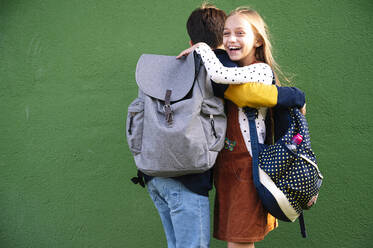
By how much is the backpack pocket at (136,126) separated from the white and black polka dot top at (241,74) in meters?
0.38

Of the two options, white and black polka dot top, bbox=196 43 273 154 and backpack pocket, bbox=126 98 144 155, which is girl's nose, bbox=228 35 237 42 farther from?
backpack pocket, bbox=126 98 144 155

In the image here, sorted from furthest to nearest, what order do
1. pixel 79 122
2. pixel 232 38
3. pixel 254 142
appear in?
pixel 79 122 < pixel 232 38 < pixel 254 142

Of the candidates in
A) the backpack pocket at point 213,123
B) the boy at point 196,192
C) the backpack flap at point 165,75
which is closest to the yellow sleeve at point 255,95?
the boy at point 196,192

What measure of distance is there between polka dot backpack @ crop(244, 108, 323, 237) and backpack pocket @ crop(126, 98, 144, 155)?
22.2 inches

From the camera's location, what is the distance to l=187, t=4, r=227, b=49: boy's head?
6.23ft

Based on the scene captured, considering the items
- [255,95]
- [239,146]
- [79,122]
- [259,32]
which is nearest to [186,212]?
[239,146]

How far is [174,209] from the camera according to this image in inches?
68.6

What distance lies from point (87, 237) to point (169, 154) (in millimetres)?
1583

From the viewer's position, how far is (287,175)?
1685 mm

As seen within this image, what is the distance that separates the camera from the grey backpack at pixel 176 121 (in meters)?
1.62

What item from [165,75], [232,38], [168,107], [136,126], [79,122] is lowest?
[79,122]

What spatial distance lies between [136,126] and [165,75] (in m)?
0.30

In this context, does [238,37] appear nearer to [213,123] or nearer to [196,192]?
[213,123]

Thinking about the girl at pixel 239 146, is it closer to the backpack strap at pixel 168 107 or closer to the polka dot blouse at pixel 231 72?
the polka dot blouse at pixel 231 72
